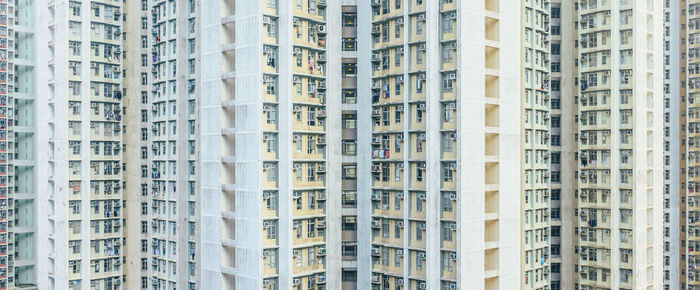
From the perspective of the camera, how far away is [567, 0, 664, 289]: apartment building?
50.4 metres

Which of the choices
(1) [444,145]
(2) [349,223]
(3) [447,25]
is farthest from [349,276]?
(3) [447,25]

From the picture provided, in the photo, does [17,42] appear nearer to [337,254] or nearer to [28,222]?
[28,222]

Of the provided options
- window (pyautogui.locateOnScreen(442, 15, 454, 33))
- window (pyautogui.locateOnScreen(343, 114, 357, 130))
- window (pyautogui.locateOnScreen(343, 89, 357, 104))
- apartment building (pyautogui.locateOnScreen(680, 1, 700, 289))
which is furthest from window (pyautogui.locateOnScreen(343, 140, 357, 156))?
apartment building (pyautogui.locateOnScreen(680, 1, 700, 289))

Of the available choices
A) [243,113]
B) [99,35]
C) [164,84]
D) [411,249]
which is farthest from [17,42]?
[411,249]

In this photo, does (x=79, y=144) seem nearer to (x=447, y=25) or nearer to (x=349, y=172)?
(x=349, y=172)

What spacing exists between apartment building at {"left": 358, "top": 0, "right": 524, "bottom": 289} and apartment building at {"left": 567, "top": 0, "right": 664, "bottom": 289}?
51.9ft

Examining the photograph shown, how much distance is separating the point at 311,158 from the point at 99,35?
83.7 feet

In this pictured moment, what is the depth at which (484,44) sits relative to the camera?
122ft

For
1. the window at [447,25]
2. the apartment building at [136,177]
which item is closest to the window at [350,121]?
the window at [447,25]

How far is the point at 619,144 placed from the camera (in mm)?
51062

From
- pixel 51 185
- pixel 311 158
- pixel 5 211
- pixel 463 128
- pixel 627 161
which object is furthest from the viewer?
pixel 5 211

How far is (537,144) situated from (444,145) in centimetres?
1648

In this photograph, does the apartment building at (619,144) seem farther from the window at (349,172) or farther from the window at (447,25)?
the window at (349,172)

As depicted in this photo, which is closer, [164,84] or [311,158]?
[311,158]
